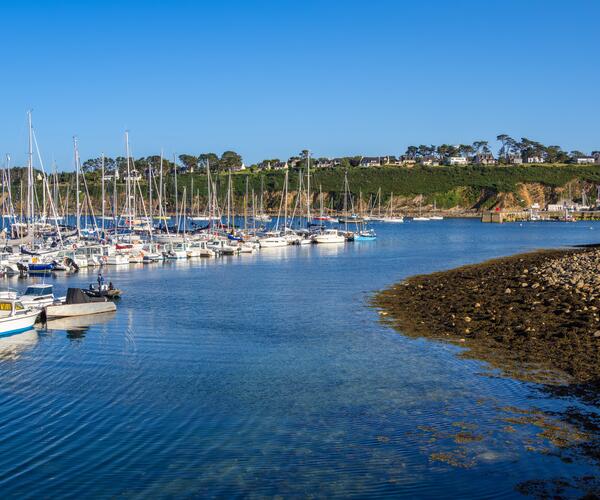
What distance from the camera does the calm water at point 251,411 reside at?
48.8 feet

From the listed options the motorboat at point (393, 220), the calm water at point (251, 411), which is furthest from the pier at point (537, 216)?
the calm water at point (251, 411)

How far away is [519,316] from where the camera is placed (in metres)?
31.5

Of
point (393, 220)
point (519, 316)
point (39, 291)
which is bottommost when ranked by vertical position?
point (519, 316)

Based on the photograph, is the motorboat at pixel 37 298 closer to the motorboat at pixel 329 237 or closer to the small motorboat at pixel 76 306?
the small motorboat at pixel 76 306

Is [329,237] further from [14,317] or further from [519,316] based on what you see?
[14,317]

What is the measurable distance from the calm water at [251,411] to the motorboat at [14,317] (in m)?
0.55

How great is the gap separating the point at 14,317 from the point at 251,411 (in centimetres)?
1470

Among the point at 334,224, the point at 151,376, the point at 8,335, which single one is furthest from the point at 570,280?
the point at 334,224

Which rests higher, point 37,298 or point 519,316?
point 37,298

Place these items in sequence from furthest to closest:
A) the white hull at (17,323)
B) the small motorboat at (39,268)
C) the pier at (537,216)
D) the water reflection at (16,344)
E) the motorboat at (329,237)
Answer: the pier at (537,216)
the motorboat at (329,237)
the small motorboat at (39,268)
the white hull at (17,323)
the water reflection at (16,344)

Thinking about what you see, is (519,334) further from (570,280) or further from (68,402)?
(68,402)

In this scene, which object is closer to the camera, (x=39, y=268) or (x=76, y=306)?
(x=76, y=306)

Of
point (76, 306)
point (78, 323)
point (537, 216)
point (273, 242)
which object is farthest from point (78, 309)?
point (537, 216)

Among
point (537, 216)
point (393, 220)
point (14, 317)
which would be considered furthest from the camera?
point (537, 216)
